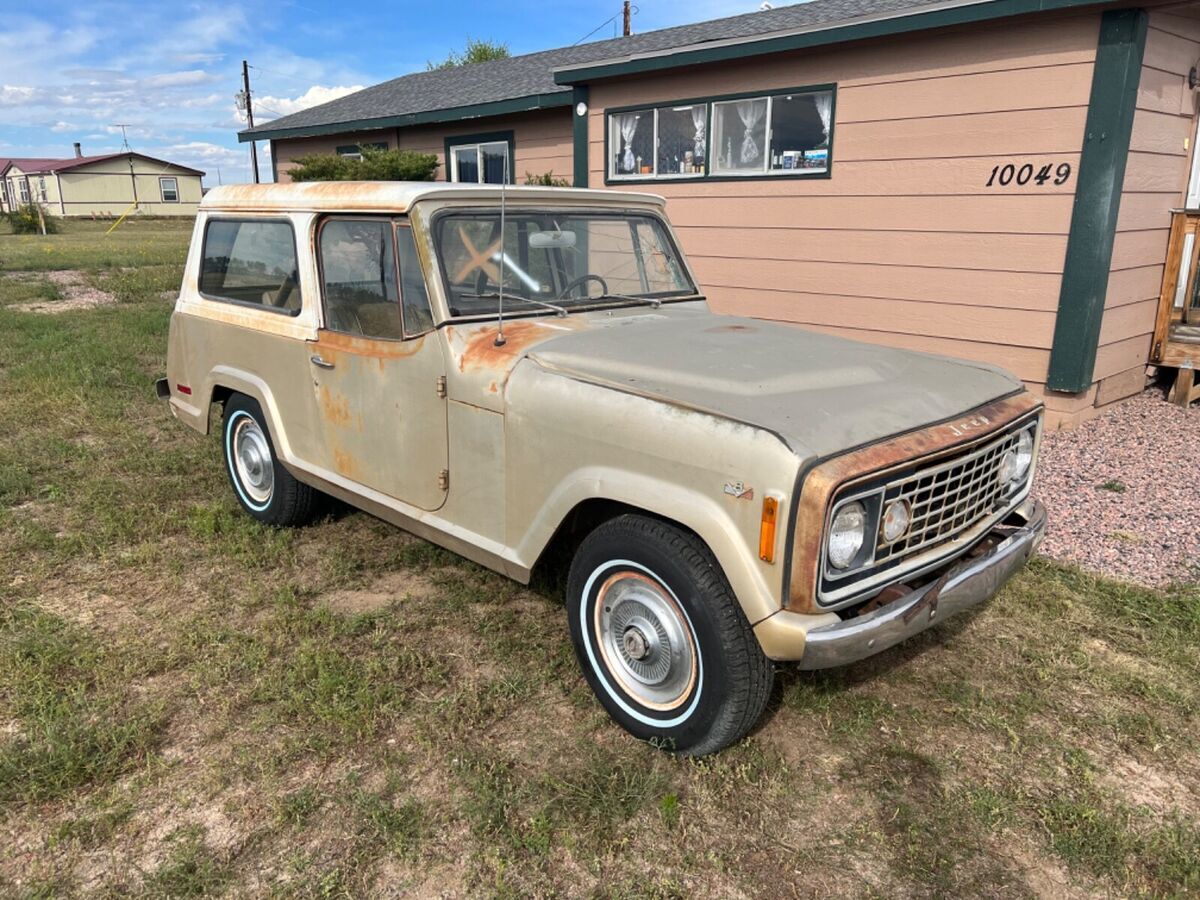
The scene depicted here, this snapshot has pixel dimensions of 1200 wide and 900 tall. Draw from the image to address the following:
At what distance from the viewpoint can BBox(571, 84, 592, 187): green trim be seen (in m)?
9.03

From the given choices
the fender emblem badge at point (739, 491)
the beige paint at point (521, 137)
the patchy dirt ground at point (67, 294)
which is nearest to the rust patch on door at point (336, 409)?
the fender emblem badge at point (739, 491)

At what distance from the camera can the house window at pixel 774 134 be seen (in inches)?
292

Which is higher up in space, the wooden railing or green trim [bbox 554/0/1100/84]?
green trim [bbox 554/0/1100/84]

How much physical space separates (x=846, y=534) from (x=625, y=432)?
2.39ft

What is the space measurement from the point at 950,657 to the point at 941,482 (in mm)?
1167

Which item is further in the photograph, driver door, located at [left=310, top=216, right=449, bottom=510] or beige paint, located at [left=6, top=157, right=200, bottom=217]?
beige paint, located at [left=6, top=157, right=200, bottom=217]

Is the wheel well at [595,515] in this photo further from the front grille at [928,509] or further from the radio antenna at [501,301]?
the radio antenna at [501,301]

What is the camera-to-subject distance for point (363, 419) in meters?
3.69

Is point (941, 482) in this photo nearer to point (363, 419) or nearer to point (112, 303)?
point (363, 419)

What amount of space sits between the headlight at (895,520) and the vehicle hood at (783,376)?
217mm

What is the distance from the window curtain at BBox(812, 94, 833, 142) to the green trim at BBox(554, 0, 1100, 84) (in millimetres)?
444

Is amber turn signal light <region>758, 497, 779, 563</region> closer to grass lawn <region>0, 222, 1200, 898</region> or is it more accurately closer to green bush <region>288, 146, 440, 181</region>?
grass lawn <region>0, 222, 1200, 898</region>

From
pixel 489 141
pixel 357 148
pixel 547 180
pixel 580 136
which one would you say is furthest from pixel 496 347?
pixel 357 148

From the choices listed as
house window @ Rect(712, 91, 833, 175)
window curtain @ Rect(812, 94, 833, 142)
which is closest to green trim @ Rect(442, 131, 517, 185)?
house window @ Rect(712, 91, 833, 175)
